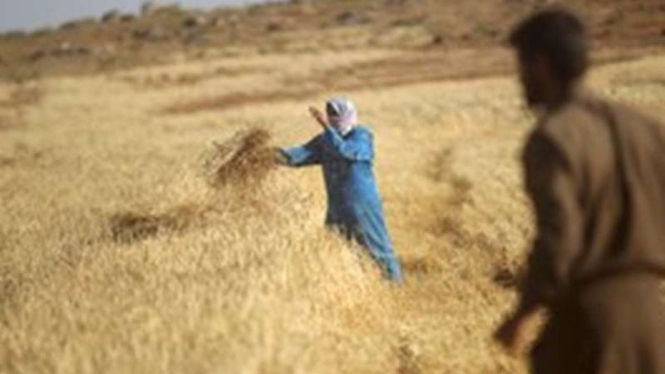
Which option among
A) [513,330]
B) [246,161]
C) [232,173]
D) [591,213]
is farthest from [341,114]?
[591,213]

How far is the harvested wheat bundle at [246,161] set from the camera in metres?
11.7

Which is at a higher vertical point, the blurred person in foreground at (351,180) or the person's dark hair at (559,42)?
the person's dark hair at (559,42)

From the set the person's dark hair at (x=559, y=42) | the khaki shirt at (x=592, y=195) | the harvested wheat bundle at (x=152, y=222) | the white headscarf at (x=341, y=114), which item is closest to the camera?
the khaki shirt at (x=592, y=195)

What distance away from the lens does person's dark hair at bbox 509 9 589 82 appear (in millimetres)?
4527

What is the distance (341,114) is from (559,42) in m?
5.93


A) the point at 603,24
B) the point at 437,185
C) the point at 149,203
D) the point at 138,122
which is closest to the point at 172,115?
the point at 138,122

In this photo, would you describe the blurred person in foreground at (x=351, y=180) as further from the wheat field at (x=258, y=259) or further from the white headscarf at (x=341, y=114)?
the wheat field at (x=258, y=259)

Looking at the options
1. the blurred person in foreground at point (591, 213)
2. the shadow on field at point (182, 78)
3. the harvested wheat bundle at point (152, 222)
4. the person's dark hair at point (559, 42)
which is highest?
the person's dark hair at point (559, 42)

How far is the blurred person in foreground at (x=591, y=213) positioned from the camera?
14.6 feet

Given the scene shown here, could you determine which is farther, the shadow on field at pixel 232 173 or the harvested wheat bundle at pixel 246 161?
the harvested wheat bundle at pixel 246 161

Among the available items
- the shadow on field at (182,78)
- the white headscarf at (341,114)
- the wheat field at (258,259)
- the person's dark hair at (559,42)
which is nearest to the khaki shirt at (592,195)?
the person's dark hair at (559,42)

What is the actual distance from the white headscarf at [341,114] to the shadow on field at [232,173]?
3.84ft

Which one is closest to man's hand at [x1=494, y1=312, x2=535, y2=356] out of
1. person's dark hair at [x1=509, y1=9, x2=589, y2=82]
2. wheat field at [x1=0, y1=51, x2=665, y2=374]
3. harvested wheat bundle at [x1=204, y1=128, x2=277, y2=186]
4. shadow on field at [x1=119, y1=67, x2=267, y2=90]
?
person's dark hair at [x1=509, y1=9, x2=589, y2=82]

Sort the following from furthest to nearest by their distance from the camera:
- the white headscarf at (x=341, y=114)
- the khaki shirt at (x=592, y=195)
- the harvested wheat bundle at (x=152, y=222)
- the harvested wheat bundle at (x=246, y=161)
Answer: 1. the harvested wheat bundle at (x=246, y=161)
2. the white headscarf at (x=341, y=114)
3. the harvested wheat bundle at (x=152, y=222)
4. the khaki shirt at (x=592, y=195)
